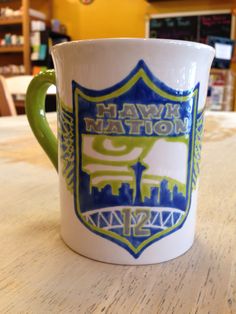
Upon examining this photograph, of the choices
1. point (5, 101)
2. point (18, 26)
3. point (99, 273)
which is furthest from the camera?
point (18, 26)

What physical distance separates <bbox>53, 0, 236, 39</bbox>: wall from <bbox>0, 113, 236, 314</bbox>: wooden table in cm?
294

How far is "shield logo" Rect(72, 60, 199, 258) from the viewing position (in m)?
0.25

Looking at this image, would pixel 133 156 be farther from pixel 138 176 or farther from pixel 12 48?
pixel 12 48

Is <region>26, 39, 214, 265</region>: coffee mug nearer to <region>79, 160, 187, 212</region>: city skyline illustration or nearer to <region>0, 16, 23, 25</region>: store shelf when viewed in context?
<region>79, 160, 187, 212</region>: city skyline illustration

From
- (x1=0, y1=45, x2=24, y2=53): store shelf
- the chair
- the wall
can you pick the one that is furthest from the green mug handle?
(x1=0, y1=45, x2=24, y2=53): store shelf

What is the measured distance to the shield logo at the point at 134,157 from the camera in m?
0.25

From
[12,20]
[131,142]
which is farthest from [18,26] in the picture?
[131,142]

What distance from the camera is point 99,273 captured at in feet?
0.82

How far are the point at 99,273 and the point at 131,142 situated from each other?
0.10 metres

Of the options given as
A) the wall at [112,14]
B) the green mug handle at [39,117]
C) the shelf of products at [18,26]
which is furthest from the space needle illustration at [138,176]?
the shelf of products at [18,26]

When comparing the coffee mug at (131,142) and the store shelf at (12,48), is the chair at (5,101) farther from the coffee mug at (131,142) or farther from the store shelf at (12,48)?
the store shelf at (12,48)

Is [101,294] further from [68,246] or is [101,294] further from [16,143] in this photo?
[16,143]

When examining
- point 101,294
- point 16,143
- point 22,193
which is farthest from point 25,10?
point 101,294

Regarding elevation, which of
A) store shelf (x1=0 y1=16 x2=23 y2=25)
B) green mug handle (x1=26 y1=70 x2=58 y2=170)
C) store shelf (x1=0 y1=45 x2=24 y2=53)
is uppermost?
store shelf (x1=0 y1=16 x2=23 y2=25)
